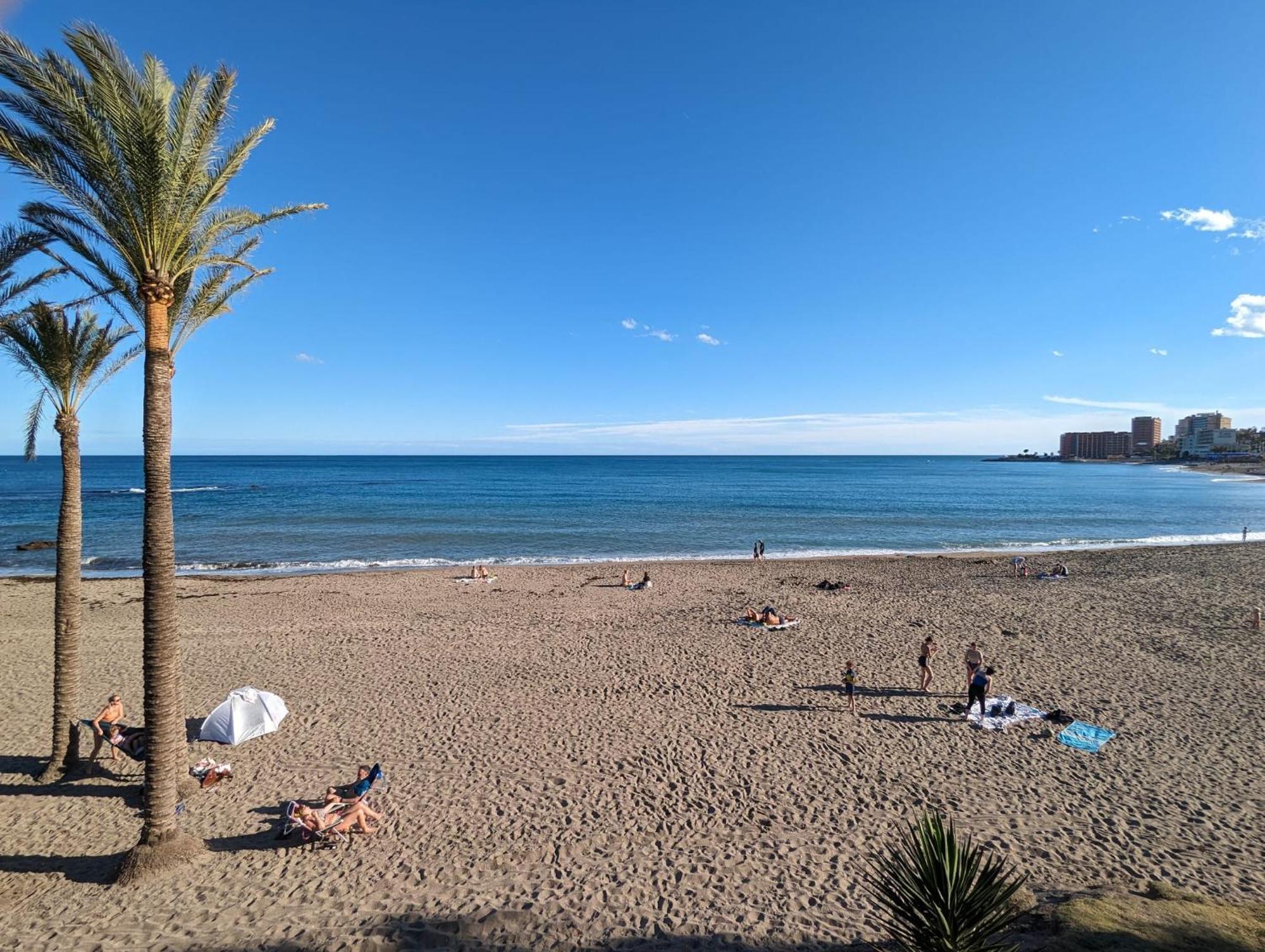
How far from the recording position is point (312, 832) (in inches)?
288

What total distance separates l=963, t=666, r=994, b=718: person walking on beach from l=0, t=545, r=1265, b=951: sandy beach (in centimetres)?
61

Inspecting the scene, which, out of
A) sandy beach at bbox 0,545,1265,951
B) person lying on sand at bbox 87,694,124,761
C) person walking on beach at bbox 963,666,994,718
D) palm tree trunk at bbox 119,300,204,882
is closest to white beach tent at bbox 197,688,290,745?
sandy beach at bbox 0,545,1265,951

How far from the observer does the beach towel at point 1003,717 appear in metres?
10.6

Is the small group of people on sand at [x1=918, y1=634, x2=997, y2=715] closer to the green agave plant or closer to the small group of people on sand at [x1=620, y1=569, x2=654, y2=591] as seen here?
the green agave plant

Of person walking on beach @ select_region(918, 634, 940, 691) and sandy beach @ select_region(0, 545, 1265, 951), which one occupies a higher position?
person walking on beach @ select_region(918, 634, 940, 691)

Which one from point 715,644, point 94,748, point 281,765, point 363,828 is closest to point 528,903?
point 363,828

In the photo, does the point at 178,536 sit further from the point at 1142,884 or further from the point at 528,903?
the point at 1142,884

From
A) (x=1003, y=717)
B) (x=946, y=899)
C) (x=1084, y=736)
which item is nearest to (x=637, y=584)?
(x=1003, y=717)

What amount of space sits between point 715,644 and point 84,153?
14.7m

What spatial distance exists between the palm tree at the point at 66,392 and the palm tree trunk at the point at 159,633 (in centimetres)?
244

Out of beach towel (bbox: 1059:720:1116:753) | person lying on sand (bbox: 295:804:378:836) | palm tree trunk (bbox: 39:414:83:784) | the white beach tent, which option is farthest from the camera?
the white beach tent

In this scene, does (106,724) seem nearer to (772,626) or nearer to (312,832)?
(312,832)

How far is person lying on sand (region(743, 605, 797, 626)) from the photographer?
1736cm

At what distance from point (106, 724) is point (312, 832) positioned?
469 cm
